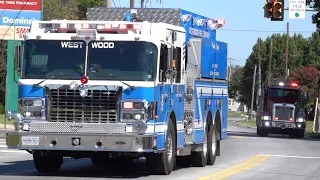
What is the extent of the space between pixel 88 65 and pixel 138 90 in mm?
1170

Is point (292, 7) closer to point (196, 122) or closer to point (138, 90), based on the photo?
point (196, 122)

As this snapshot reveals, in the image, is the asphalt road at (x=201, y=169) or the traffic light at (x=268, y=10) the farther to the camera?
the traffic light at (x=268, y=10)

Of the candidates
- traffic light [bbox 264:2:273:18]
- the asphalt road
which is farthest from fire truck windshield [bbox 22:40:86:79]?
traffic light [bbox 264:2:273:18]

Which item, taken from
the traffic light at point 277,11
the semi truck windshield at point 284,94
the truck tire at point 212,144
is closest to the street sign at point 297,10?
the traffic light at point 277,11

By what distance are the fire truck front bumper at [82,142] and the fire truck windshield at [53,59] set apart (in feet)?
3.91

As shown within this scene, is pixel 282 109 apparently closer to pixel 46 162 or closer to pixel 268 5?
pixel 268 5

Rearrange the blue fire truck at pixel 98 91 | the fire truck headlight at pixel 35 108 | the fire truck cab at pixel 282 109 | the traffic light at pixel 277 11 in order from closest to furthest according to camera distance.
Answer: the blue fire truck at pixel 98 91 < the fire truck headlight at pixel 35 108 < the traffic light at pixel 277 11 < the fire truck cab at pixel 282 109

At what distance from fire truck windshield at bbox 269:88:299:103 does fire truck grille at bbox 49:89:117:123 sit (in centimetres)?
3115

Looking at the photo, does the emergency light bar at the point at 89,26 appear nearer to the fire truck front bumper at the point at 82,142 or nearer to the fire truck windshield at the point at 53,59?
the fire truck windshield at the point at 53,59

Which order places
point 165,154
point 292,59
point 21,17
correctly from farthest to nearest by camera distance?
point 292,59 < point 21,17 < point 165,154

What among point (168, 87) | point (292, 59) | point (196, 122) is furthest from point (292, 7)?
point (292, 59)

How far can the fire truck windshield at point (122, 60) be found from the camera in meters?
15.4

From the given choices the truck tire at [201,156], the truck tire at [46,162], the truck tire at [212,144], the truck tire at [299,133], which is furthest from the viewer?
the truck tire at [299,133]

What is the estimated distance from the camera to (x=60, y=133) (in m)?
15.3
